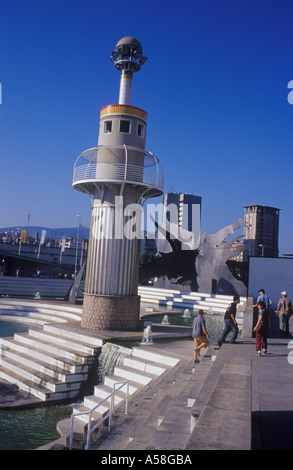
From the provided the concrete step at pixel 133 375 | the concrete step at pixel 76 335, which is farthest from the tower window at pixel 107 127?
the concrete step at pixel 133 375

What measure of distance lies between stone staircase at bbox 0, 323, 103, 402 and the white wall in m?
19.9

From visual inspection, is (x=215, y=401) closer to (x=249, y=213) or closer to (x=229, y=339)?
(x=229, y=339)

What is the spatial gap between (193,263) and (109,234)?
779 inches

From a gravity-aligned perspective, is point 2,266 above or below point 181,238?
below

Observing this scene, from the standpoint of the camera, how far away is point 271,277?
31.8 meters

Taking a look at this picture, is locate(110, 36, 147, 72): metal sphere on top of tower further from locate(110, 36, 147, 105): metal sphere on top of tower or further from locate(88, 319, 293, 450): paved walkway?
locate(88, 319, 293, 450): paved walkway

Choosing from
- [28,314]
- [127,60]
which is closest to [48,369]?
[28,314]

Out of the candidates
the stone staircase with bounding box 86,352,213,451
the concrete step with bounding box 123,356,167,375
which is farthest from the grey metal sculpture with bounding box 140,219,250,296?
the stone staircase with bounding box 86,352,213,451

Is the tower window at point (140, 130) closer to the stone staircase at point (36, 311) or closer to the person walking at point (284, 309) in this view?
the person walking at point (284, 309)

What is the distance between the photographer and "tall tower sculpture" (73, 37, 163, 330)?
659 inches

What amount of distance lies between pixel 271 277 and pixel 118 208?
1907 cm

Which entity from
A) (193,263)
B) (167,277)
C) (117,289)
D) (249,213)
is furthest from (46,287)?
(249,213)

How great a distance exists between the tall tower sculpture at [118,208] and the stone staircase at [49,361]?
6.55ft
